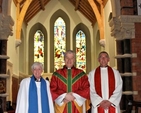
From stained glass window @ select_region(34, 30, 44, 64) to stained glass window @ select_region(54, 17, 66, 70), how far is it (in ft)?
2.52

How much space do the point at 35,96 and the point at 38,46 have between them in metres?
12.9

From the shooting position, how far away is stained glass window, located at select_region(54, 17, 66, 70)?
17156mm

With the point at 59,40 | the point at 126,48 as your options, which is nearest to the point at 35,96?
the point at 126,48

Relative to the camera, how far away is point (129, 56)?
272 inches

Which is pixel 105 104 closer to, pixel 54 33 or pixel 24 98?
pixel 24 98

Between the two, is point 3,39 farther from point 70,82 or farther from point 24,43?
point 24,43

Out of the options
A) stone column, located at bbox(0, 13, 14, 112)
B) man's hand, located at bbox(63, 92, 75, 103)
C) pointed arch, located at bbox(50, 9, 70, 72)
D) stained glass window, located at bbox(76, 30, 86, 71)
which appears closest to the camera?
man's hand, located at bbox(63, 92, 75, 103)

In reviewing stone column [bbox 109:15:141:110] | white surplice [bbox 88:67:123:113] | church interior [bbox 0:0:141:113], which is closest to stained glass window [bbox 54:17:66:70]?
church interior [bbox 0:0:141:113]

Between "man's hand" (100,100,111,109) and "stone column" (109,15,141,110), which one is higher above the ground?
"stone column" (109,15,141,110)

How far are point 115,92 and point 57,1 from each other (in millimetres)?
12979

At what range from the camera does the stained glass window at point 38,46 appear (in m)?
17.2

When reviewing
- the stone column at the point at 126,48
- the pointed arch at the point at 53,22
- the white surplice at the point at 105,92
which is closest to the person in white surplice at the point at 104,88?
the white surplice at the point at 105,92

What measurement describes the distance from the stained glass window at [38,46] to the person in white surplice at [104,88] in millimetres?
12375

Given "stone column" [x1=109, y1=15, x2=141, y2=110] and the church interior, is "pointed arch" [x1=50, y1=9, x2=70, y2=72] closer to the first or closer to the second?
the church interior
